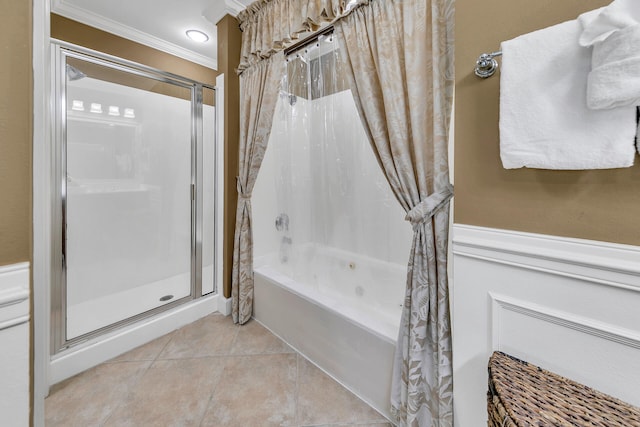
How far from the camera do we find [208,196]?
235cm

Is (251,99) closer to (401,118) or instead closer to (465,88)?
(401,118)

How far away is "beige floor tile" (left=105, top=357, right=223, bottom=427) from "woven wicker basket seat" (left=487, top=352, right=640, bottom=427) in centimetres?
137

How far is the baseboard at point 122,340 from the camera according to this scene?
151cm

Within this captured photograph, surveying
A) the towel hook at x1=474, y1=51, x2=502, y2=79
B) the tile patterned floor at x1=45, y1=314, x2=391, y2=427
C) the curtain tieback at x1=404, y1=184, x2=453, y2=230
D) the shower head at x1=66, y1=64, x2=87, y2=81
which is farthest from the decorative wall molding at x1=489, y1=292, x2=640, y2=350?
the shower head at x1=66, y1=64, x2=87, y2=81

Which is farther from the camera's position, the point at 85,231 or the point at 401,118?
the point at 85,231

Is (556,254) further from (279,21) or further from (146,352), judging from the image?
(146,352)

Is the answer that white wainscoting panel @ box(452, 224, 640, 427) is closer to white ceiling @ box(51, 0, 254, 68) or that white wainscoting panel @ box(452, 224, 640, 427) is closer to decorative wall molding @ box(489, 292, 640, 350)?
decorative wall molding @ box(489, 292, 640, 350)

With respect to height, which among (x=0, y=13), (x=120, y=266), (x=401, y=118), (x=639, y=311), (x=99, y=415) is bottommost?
(x=99, y=415)

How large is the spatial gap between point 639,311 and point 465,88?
81 centimetres

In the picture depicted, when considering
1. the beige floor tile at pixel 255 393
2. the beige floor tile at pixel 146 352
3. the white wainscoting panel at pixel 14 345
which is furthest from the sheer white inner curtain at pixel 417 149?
the beige floor tile at pixel 146 352

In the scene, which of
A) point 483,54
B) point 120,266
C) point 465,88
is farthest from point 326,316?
point 120,266

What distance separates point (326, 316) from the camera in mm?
1564

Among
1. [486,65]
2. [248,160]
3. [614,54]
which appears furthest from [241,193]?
[614,54]

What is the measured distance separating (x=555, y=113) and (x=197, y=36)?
3.12 m
